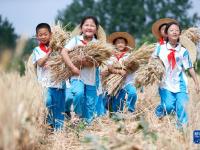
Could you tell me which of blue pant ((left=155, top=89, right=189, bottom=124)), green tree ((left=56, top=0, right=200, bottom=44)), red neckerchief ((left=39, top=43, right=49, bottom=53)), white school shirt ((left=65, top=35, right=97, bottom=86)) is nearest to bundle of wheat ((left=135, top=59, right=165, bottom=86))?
blue pant ((left=155, top=89, right=189, bottom=124))

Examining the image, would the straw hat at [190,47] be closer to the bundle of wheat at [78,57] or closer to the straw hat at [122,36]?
the straw hat at [122,36]

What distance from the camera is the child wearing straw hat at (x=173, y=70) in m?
6.93

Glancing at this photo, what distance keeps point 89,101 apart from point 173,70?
1124 mm

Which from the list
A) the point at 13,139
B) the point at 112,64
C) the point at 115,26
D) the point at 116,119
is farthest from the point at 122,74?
the point at 115,26

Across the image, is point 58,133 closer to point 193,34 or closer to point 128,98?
point 128,98

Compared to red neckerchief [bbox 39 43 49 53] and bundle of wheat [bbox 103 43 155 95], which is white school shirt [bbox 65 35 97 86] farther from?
bundle of wheat [bbox 103 43 155 95]

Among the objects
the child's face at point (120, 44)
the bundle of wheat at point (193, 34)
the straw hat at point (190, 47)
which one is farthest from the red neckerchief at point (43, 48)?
the bundle of wheat at point (193, 34)

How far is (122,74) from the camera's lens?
7543 mm

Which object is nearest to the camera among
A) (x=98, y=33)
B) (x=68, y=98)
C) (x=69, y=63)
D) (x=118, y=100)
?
(x=69, y=63)

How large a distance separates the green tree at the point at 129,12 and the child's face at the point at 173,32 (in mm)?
40939

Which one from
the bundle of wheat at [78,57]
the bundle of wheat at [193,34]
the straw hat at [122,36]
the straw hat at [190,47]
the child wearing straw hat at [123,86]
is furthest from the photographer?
the bundle of wheat at [193,34]

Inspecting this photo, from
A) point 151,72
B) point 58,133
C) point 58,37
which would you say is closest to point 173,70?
point 151,72

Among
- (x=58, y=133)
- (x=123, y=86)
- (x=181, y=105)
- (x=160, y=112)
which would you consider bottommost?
(x=58, y=133)

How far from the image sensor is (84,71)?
22.8 ft
